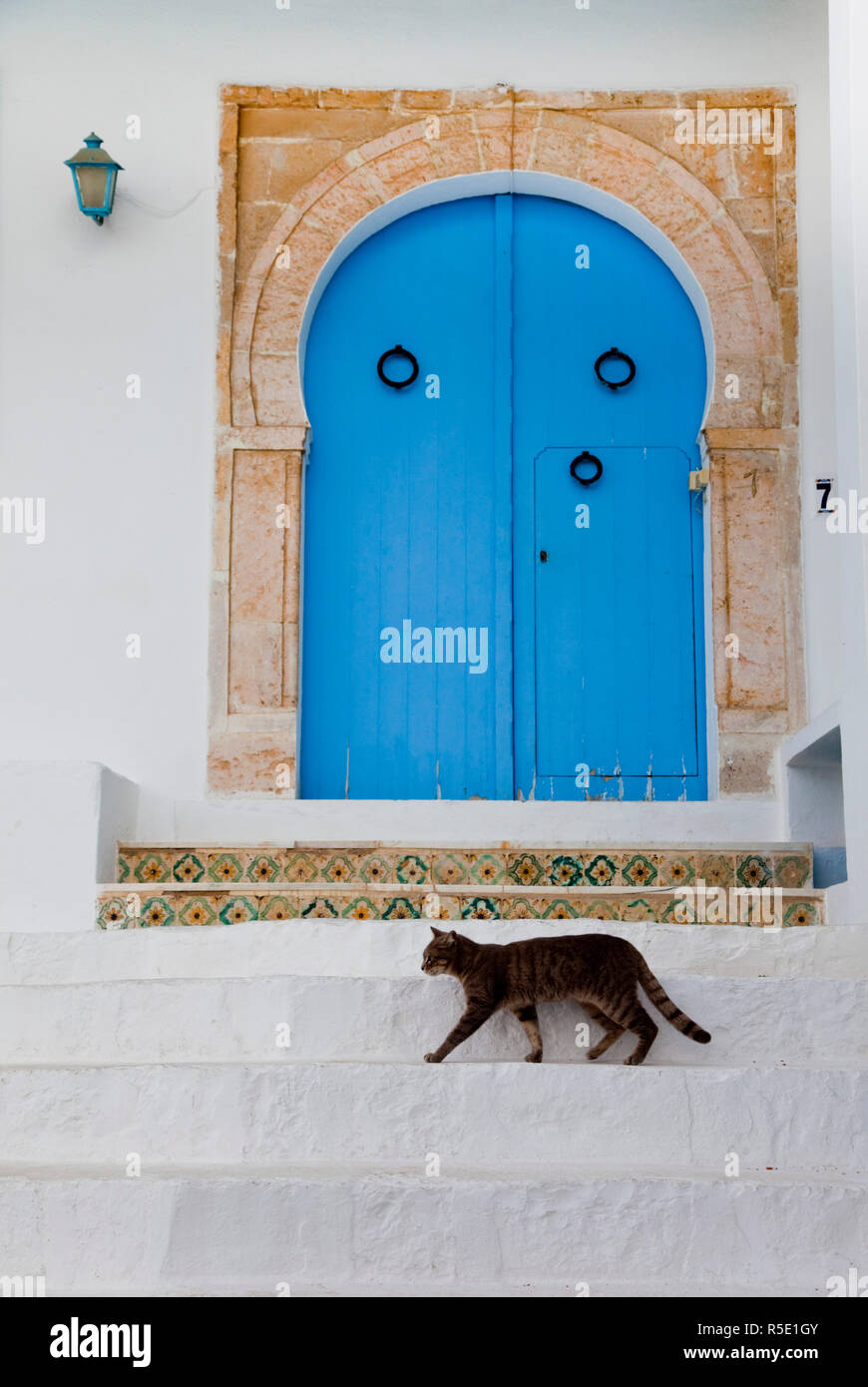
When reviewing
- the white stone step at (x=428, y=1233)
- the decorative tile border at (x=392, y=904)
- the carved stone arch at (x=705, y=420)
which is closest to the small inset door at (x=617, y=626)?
the carved stone arch at (x=705, y=420)

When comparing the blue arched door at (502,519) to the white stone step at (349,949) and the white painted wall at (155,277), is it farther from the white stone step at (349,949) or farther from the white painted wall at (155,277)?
the white stone step at (349,949)

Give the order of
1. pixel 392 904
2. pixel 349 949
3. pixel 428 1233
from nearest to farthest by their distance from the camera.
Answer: pixel 428 1233 → pixel 349 949 → pixel 392 904

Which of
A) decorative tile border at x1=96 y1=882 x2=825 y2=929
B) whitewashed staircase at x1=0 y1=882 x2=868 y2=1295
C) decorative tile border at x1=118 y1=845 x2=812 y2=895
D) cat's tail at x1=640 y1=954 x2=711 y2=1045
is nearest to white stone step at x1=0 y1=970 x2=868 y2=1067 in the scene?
whitewashed staircase at x1=0 y1=882 x2=868 y2=1295

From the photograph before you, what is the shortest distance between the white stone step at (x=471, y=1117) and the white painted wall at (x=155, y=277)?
302 cm

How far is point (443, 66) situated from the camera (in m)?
7.29

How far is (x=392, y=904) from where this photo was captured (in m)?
5.73

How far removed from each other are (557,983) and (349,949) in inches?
30.1

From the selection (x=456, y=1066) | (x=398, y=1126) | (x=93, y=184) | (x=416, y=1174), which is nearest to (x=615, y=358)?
(x=93, y=184)

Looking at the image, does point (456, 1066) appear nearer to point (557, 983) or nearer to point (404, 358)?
point (557, 983)

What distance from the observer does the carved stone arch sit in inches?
267

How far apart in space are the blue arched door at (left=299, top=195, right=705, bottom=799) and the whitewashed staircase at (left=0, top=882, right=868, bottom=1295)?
2335 millimetres

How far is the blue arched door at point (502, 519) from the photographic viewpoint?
6.99m

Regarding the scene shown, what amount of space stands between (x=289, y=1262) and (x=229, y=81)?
545cm
